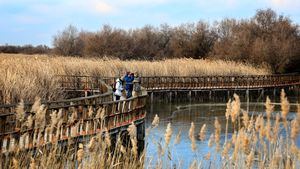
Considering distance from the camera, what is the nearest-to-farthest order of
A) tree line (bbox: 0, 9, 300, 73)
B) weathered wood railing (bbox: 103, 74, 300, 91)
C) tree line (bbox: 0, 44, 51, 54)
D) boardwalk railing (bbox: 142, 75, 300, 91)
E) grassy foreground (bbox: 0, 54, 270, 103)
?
grassy foreground (bbox: 0, 54, 270, 103) < weathered wood railing (bbox: 103, 74, 300, 91) < boardwalk railing (bbox: 142, 75, 300, 91) < tree line (bbox: 0, 9, 300, 73) < tree line (bbox: 0, 44, 51, 54)

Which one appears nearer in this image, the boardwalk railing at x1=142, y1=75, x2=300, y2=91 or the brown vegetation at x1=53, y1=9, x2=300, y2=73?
the boardwalk railing at x1=142, y1=75, x2=300, y2=91

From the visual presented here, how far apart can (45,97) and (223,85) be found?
79.9 ft

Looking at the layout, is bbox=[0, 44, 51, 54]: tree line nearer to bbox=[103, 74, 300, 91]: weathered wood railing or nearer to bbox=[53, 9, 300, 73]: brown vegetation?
bbox=[53, 9, 300, 73]: brown vegetation

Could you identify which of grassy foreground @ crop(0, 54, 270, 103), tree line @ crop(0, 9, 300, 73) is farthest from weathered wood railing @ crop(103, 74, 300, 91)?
tree line @ crop(0, 9, 300, 73)

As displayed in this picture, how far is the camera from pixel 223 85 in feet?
137

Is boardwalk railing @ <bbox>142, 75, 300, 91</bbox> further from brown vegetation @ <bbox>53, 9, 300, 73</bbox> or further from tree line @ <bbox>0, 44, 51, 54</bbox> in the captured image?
tree line @ <bbox>0, 44, 51, 54</bbox>

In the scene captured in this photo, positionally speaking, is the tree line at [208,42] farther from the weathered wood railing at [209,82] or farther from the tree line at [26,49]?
the tree line at [26,49]

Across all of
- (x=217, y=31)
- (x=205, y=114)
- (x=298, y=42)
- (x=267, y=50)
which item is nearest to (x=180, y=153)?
(x=205, y=114)

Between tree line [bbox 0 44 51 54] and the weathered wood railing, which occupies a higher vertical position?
tree line [bbox 0 44 51 54]

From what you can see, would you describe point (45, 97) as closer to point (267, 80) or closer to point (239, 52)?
point (267, 80)

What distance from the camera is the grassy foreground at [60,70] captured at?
54.4 ft

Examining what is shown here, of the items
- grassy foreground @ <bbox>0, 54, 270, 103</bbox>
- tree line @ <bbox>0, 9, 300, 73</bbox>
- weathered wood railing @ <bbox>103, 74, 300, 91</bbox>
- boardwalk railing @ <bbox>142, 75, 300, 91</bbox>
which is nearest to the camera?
grassy foreground @ <bbox>0, 54, 270, 103</bbox>

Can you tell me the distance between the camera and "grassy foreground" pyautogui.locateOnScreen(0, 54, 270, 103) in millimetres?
16578

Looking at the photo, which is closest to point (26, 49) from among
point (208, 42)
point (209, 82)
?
point (208, 42)
